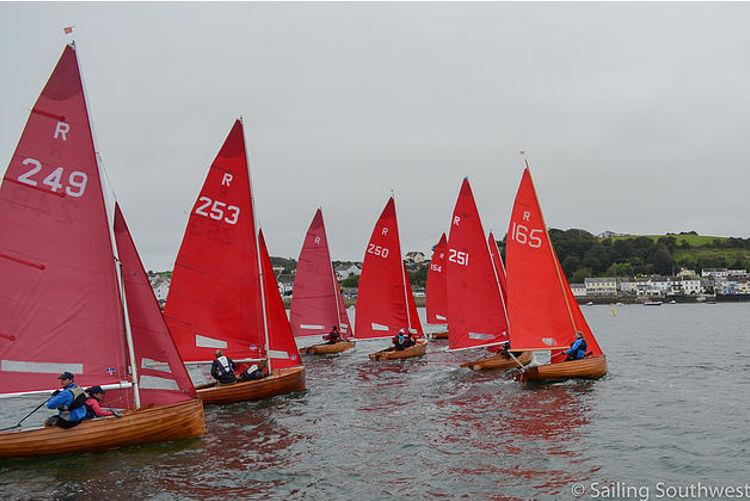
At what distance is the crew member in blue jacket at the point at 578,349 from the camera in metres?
21.5

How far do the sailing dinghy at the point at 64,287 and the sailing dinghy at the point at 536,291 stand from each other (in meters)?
12.5

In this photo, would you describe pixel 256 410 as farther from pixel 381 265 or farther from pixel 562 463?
pixel 381 265

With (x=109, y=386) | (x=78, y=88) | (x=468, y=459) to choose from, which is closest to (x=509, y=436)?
(x=468, y=459)

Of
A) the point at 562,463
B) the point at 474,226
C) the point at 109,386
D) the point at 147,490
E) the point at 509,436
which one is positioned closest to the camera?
the point at 147,490

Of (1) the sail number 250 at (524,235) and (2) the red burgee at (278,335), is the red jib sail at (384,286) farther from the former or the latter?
(2) the red burgee at (278,335)

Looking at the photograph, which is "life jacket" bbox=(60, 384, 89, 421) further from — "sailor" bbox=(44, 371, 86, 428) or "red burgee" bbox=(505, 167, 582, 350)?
"red burgee" bbox=(505, 167, 582, 350)

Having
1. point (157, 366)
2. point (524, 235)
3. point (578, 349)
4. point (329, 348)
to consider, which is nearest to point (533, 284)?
point (524, 235)

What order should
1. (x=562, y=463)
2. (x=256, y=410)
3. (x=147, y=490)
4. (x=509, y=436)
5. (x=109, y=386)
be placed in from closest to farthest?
(x=147, y=490)
(x=562, y=463)
(x=109, y=386)
(x=509, y=436)
(x=256, y=410)

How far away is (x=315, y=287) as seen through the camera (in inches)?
1340

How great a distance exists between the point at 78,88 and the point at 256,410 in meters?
9.57

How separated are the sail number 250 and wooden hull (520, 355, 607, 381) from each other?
439 cm

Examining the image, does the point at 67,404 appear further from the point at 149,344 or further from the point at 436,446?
the point at 436,446

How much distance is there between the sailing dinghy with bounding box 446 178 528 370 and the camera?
25922 millimetres

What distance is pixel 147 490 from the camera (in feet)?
37.4
